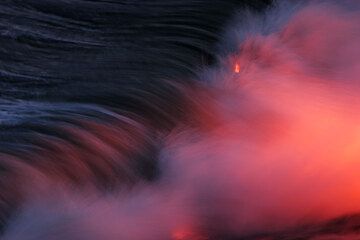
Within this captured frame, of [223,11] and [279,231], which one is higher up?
[223,11]

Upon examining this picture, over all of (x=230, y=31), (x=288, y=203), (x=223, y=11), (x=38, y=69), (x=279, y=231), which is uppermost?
(x=223, y=11)

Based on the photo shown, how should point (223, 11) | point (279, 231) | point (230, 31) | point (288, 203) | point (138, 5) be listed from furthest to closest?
1. point (138, 5)
2. point (223, 11)
3. point (230, 31)
4. point (288, 203)
5. point (279, 231)

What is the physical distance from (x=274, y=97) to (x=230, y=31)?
93 centimetres

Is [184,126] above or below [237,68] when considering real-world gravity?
below

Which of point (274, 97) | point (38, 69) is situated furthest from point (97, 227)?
point (38, 69)

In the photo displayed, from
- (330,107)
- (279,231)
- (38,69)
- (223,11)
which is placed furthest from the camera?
(223,11)

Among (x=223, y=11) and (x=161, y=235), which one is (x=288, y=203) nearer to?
(x=161, y=235)

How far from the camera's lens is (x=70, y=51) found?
391 centimetres

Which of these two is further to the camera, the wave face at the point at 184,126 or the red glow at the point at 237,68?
the red glow at the point at 237,68

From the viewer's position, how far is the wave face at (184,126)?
2494 mm

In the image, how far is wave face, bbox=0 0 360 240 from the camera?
8.18 ft

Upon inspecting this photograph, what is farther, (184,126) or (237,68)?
(237,68)

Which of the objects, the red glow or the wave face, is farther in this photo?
the red glow

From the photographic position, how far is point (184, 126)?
3000mm
